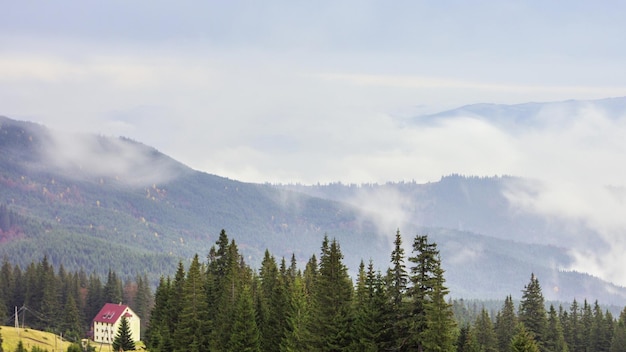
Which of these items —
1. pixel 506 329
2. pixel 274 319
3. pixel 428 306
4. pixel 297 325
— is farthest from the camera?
pixel 506 329

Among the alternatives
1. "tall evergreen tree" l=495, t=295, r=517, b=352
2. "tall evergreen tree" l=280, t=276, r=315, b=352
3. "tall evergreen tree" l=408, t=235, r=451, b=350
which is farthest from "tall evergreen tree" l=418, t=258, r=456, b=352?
"tall evergreen tree" l=495, t=295, r=517, b=352

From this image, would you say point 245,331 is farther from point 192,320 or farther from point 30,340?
point 30,340

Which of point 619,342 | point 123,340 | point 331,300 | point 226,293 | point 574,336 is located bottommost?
point 123,340

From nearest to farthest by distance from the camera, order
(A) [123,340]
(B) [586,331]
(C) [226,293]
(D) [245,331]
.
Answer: (D) [245,331]
(C) [226,293]
(B) [586,331]
(A) [123,340]

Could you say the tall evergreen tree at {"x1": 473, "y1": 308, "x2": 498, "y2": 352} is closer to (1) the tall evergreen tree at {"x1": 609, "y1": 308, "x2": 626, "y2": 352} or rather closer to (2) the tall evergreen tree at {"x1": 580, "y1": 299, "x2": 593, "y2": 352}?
(1) the tall evergreen tree at {"x1": 609, "y1": 308, "x2": 626, "y2": 352}

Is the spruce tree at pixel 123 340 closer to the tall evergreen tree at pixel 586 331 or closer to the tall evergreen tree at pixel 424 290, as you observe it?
the tall evergreen tree at pixel 586 331

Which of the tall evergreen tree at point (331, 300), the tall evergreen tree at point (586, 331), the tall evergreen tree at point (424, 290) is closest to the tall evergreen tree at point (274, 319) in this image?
the tall evergreen tree at point (331, 300)

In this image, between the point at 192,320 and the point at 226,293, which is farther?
the point at 226,293

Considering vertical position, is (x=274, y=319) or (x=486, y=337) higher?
(x=274, y=319)

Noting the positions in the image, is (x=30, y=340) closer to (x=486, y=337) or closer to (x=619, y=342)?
(x=486, y=337)

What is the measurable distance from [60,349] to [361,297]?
100317 millimetres

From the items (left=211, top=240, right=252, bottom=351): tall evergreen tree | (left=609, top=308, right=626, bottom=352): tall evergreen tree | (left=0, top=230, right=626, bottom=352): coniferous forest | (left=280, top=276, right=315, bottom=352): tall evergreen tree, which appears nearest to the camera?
(left=0, top=230, right=626, bottom=352): coniferous forest

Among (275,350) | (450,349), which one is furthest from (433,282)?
(275,350)

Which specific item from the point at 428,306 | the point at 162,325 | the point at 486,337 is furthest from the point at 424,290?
the point at 162,325
